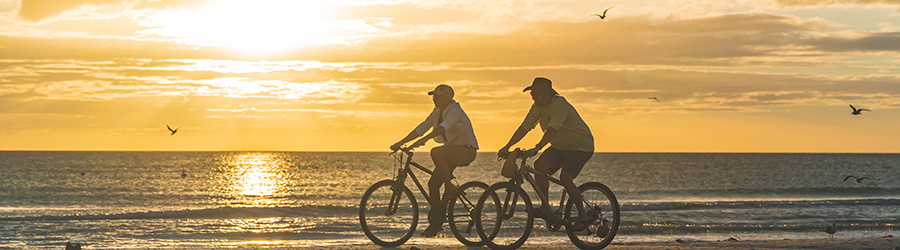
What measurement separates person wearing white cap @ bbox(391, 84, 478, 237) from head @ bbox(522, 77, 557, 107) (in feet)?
3.20

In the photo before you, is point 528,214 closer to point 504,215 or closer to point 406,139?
point 504,215

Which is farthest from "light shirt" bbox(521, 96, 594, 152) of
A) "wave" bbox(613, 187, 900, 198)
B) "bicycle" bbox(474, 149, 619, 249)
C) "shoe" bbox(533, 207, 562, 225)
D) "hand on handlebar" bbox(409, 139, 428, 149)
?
"wave" bbox(613, 187, 900, 198)

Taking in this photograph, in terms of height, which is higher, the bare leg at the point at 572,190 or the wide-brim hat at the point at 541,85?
the wide-brim hat at the point at 541,85

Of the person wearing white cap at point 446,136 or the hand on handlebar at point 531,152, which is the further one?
the person wearing white cap at point 446,136

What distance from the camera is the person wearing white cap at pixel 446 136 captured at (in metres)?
10.1

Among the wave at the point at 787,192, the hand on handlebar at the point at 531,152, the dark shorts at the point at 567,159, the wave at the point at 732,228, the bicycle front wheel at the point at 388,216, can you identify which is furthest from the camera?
the wave at the point at 787,192

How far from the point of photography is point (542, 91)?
9555 millimetres

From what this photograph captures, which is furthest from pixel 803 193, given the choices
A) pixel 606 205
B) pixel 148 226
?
pixel 606 205

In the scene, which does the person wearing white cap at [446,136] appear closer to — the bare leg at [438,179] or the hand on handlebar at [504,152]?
the bare leg at [438,179]

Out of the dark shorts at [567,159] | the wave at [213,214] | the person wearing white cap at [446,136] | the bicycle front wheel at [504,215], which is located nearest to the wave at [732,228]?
the bicycle front wheel at [504,215]

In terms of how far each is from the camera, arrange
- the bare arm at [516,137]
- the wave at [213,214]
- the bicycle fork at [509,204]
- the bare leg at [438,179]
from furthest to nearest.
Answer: the wave at [213,214] < the bare leg at [438,179] < the bicycle fork at [509,204] < the bare arm at [516,137]

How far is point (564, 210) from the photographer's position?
10219 mm

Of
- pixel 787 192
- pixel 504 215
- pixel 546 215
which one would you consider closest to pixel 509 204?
pixel 504 215

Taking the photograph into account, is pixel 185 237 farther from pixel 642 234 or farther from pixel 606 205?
pixel 606 205
